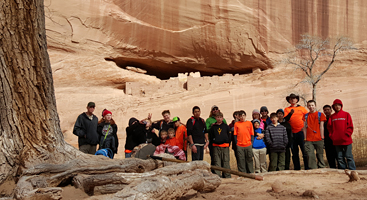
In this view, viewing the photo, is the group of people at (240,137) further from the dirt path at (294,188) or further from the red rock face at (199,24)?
the red rock face at (199,24)

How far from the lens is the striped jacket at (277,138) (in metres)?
6.25

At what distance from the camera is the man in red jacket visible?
5758 mm

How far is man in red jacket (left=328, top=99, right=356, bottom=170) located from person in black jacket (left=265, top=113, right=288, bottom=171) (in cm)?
83

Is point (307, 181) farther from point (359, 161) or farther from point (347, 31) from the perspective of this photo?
point (347, 31)

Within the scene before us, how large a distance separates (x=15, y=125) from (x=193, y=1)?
15.2 meters

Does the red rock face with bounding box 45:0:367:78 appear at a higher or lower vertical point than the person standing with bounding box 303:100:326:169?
higher

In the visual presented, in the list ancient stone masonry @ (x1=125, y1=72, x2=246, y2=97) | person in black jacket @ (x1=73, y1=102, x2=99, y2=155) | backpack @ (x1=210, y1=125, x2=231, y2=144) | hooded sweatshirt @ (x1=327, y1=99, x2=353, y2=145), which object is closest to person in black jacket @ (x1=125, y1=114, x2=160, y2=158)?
person in black jacket @ (x1=73, y1=102, x2=99, y2=155)

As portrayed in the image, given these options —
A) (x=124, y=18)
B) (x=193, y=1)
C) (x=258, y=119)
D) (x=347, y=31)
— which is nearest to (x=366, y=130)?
(x=258, y=119)

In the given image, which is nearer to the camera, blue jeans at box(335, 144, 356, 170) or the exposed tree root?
the exposed tree root

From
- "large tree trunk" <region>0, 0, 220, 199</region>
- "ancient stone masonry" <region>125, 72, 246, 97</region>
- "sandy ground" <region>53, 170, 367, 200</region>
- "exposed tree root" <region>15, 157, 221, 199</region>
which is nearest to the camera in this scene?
"exposed tree root" <region>15, 157, 221, 199</region>

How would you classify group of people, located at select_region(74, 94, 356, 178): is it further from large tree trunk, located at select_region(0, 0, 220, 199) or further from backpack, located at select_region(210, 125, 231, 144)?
large tree trunk, located at select_region(0, 0, 220, 199)

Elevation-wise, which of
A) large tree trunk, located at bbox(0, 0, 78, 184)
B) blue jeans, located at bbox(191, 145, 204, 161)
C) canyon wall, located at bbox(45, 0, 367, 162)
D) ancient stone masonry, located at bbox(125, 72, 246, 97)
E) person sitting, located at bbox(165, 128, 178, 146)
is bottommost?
blue jeans, located at bbox(191, 145, 204, 161)

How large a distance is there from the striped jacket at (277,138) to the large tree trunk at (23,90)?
3.89m

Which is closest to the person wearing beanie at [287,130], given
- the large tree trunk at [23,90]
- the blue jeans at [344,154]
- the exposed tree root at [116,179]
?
the blue jeans at [344,154]
